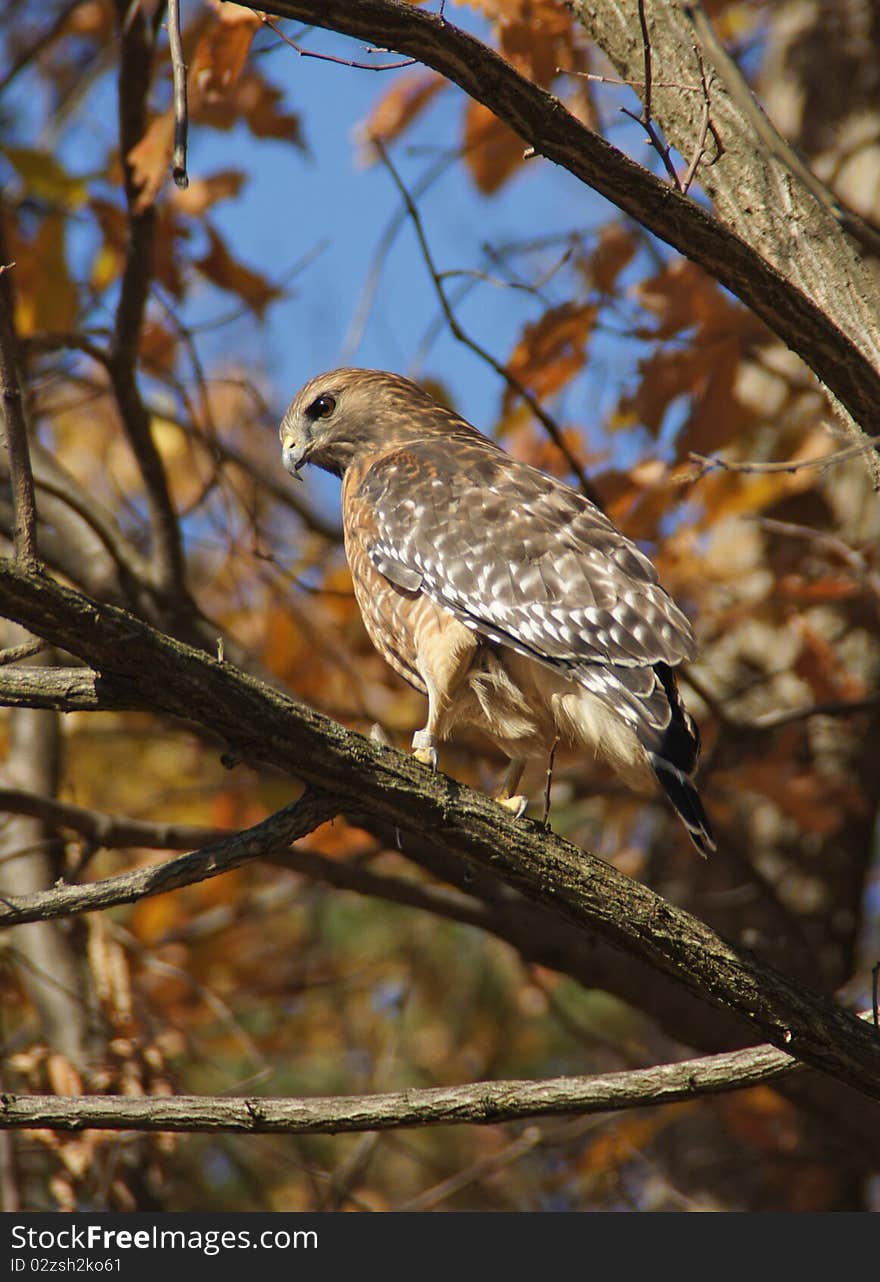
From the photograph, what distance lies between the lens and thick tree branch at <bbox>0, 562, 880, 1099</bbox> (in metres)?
2.45

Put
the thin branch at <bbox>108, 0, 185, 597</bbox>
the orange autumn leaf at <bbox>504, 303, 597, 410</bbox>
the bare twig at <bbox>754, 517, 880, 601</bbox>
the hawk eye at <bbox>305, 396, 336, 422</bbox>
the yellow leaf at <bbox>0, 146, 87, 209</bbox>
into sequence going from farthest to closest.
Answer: the hawk eye at <bbox>305, 396, 336, 422</bbox>
the yellow leaf at <bbox>0, 146, 87, 209</bbox>
the orange autumn leaf at <bbox>504, 303, 597, 410</bbox>
the thin branch at <bbox>108, 0, 185, 597</bbox>
the bare twig at <bbox>754, 517, 880, 601</bbox>

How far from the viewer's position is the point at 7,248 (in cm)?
462

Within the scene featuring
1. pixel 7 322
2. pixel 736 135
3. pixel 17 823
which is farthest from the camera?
pixel 17 823

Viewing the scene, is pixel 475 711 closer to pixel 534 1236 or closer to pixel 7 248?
pixel 534 1236

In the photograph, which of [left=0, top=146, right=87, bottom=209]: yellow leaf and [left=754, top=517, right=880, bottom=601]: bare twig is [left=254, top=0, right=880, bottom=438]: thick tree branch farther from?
[left=0, top=146, right=87, bottom=209]: yellow leaf

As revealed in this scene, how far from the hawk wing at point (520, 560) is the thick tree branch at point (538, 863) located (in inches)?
33.7

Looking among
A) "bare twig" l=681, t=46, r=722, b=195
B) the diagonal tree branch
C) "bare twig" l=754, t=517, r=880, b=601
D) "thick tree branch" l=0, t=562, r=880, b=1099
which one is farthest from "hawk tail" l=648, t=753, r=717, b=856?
the diagonal tree branch

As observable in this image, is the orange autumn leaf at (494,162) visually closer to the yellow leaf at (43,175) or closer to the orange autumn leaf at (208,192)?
the orange autumn leaf at (208,192)

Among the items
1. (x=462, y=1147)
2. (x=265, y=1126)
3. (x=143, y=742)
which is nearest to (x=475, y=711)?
(x=265, y=1126)

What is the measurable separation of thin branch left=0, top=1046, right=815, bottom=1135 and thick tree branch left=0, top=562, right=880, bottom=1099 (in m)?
0.14

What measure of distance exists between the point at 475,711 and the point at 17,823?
6.42 ft

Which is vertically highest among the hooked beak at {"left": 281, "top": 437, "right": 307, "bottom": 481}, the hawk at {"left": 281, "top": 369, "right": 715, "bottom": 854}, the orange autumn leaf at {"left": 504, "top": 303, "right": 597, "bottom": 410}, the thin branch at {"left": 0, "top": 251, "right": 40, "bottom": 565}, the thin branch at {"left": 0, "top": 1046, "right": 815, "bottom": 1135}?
the hooked beak at {"left": 281, "top": 437, "right": 307, "bottom": 481}

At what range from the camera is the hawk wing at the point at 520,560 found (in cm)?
367

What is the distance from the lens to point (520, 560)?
3980 mm
